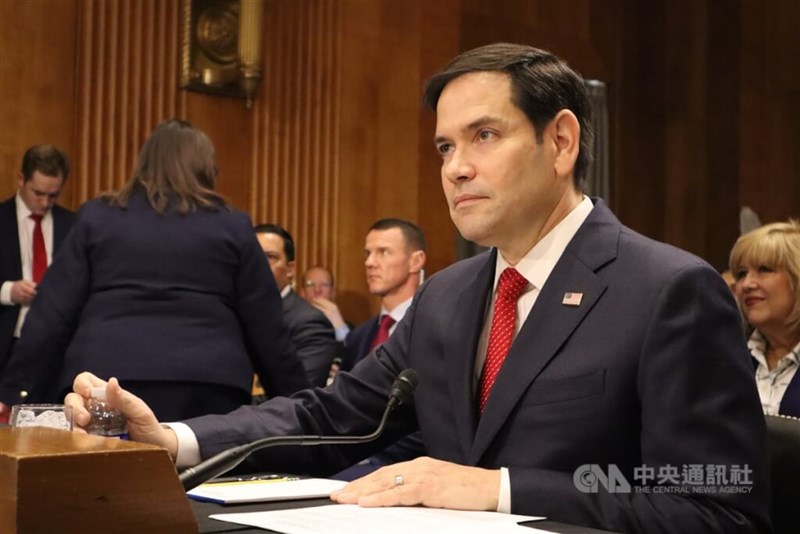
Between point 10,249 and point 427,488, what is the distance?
445 cm

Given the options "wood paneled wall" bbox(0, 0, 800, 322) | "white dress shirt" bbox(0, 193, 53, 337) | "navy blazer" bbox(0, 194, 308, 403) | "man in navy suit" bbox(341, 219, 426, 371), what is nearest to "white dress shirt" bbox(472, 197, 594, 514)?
"navy blazer" bbox(0, 194, 308, 403)

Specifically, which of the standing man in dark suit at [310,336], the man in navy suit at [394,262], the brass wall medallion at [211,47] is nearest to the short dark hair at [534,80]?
the standing man in dark suit at [310,336]

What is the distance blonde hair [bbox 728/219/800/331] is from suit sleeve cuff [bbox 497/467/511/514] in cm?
263

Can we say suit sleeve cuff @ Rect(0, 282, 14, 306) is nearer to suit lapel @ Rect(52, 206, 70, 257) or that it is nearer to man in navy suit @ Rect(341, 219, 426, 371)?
suit lapel @ Rect(52, 206, 70, 257)

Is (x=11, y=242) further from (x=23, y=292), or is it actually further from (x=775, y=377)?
(x=775, y=377)

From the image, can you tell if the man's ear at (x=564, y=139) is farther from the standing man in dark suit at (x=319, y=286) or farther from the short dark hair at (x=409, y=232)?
the standing man in dark suit at (x=319, y=286)

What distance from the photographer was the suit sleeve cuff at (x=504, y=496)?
168cm

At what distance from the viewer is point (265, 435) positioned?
2.10 meters

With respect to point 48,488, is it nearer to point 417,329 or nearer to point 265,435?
point 265,435

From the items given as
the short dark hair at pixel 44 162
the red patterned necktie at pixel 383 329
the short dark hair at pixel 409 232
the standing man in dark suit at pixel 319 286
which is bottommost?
the standing man in dark suit at pixel 319 286

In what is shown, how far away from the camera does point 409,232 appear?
5879 mm

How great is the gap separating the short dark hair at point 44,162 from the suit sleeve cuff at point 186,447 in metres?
3.90

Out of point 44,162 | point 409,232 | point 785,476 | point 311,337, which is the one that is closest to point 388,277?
point 409,232

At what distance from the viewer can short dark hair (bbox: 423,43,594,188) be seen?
6.65ft
